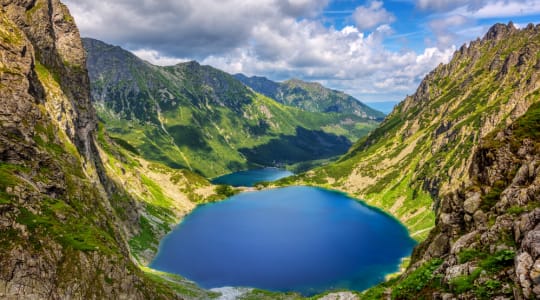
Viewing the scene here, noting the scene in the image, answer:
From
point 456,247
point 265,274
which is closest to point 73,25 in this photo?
point 265,274

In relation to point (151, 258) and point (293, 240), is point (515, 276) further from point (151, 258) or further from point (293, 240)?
point (293, 240)

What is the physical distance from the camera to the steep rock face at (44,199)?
6384cm

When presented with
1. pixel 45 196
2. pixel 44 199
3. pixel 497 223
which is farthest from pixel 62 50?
pixel 497 223

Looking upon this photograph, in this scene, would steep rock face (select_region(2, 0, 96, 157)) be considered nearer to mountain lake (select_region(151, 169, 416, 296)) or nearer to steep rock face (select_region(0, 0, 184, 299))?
steep rock face (select_region(0, 0, 184, 299))

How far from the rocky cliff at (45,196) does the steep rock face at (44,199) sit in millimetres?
179

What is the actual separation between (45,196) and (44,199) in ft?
6.79

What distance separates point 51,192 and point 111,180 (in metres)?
108

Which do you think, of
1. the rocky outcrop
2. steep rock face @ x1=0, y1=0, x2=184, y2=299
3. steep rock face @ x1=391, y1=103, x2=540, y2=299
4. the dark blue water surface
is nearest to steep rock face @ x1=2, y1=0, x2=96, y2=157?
steep rock face @ x1=0, y1=0, x2=184, y2=299

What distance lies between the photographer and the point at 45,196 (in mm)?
79375

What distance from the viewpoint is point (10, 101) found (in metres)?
92.1

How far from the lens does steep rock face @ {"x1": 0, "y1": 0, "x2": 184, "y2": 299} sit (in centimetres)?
6384

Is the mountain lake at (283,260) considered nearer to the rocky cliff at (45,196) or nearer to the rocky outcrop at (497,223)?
the rocky cliff at (45,196)

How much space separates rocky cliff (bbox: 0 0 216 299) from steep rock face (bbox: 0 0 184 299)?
0.18 m

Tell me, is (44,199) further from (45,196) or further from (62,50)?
(62,50)
